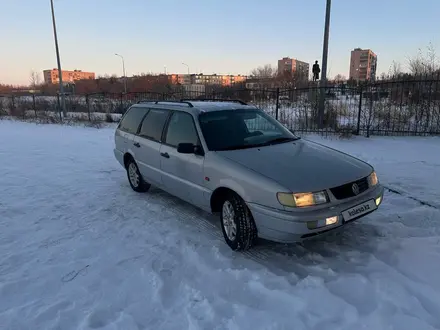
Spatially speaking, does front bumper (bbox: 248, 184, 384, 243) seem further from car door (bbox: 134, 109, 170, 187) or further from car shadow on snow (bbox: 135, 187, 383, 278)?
Result: car door (bbox: 134, 109, 170, 187)

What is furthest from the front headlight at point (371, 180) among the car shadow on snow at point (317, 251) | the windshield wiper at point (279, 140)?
the windshield wiper at point (279, 140)

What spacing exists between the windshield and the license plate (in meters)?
1.35

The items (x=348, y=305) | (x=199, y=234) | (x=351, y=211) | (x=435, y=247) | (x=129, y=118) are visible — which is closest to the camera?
(x=348, y=305)

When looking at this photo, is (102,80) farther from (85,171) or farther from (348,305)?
(348,305)

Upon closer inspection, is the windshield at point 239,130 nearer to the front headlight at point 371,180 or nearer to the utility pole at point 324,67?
the front headlight at point 371,180

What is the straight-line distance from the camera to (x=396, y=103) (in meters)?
11.5

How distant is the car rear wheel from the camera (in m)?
5.79

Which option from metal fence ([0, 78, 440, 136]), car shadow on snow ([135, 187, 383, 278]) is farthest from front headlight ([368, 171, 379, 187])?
metal fence ([0, 78, 440, 136])

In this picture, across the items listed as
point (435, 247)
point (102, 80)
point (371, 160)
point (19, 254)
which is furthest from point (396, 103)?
point (102, 80)

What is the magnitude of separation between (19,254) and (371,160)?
7151 millimetres

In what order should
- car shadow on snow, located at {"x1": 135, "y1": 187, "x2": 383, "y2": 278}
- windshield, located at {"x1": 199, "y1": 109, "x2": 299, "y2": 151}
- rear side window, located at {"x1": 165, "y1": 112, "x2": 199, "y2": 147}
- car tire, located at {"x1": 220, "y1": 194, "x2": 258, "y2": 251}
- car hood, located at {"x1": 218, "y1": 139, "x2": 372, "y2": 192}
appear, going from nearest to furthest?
car hood, located at {"x1": 218, "y1": 139, "x2": 372, "y2": 192} → car shadow on snow, located at {"x1": 135, "y1": 187, "x2": 383, "y2": 278} → car tire, located at {"x1": 220, "y1": 194, "x2": 258, "y2": 251} → windshield, located at {"x1": 199, "y1": 109, "x2": 299, "y2": 151} → rear side window, located at {"x1": 165, "y1": 112, "x2": 199, "y2": 147}

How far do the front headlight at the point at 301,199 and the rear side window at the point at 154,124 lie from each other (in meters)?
2.56

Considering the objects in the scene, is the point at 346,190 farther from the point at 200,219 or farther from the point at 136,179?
the point at 136,179

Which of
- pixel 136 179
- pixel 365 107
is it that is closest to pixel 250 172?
pixel 136 179
